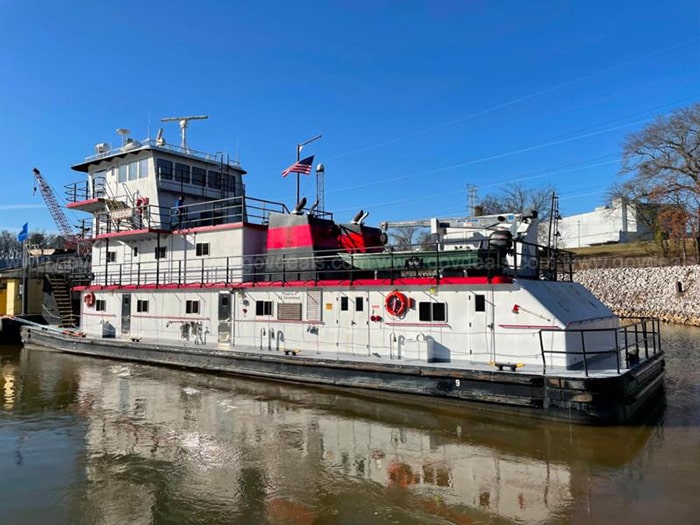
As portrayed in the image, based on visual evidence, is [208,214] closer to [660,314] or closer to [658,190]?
[660,314]

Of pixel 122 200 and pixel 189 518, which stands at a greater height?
pixel 122 200

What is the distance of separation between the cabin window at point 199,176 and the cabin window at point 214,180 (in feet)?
0.94

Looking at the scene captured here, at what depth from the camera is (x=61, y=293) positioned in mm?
28734

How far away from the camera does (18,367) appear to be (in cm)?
1931

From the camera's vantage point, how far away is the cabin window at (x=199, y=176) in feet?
73.6

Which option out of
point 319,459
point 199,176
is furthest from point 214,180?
point 319,459

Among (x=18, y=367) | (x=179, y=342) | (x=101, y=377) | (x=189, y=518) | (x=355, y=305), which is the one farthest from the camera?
(x=18, y=367)

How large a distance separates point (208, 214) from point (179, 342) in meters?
6.41

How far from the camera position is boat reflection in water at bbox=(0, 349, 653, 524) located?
6.84 m

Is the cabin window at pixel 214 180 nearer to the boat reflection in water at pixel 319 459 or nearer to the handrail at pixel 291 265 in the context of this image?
the handrail at pixel 291 265

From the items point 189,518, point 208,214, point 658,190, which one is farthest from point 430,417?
point 658,190

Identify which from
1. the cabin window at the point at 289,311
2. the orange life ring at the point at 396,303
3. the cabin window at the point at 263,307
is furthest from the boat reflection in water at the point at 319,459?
the cabin window at the point at 263,307

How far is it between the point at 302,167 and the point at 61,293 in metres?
19.0

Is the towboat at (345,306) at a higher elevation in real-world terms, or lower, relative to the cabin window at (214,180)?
lower
